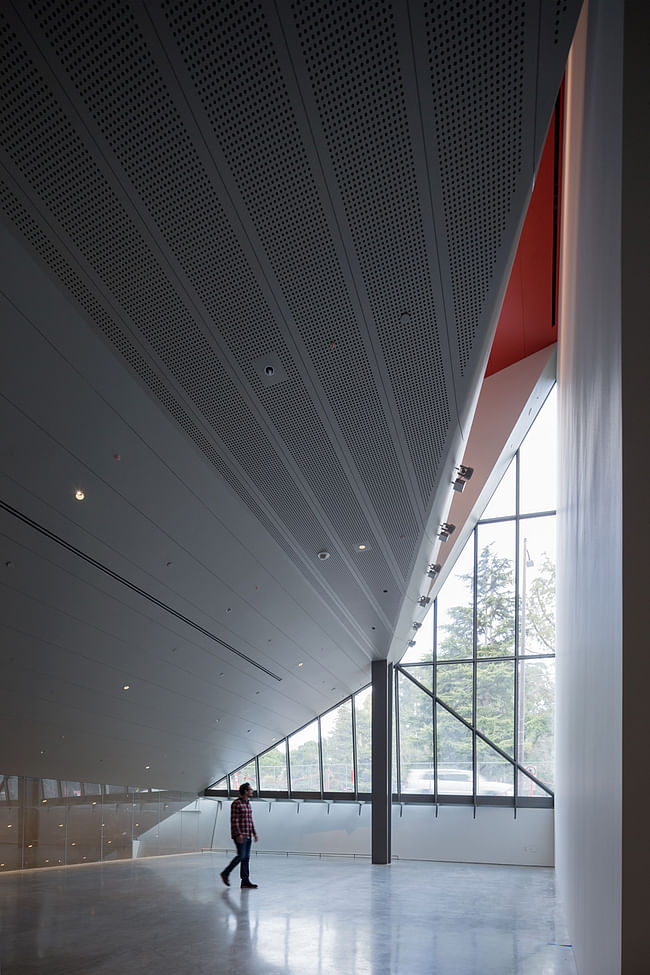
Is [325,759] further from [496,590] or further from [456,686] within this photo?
[496,590]

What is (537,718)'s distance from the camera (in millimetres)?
20250

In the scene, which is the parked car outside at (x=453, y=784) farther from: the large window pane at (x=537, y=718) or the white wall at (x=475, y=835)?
the large window pane at (x=537, y=718)

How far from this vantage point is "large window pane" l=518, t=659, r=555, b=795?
1991cm

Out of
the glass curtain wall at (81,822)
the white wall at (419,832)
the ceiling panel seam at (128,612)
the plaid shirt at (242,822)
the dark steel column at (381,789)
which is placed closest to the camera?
the ceiling panel seam at (128,612)

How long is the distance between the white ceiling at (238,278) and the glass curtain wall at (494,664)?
11441 millimetres

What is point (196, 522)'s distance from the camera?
28.3 ft

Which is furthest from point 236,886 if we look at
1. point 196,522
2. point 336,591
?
point 196,522

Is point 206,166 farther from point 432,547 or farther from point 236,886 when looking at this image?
point 236,886

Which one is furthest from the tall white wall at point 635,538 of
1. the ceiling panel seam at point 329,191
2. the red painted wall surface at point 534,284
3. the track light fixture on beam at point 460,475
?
the red painted wall surface at point 534,284

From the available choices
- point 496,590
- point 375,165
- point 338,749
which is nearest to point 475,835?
point 338,749

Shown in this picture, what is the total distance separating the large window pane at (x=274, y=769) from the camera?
24.0 m

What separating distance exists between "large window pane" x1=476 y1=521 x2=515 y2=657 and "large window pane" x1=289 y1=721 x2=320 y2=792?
20.5ft

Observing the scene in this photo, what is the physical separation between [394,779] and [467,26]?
21.0 meters

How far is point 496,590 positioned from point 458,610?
132 cm
